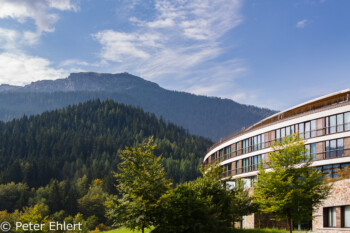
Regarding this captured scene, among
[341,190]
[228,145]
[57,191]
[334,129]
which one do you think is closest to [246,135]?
[228,145]

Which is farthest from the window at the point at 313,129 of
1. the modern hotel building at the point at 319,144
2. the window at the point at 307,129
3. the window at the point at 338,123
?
the window at the point at 338,123

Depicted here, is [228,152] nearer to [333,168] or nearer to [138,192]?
[333,168]

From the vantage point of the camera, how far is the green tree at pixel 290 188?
34062mm

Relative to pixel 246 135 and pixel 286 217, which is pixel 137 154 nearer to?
pixel 286 217

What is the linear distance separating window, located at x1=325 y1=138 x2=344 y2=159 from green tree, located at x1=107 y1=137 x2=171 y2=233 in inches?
968

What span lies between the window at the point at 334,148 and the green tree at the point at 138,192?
24.6 meters

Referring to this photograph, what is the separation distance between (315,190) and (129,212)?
16.5m

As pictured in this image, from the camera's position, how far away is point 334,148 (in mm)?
50469

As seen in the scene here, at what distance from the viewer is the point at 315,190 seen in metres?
34.9

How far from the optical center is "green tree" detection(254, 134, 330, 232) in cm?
3406

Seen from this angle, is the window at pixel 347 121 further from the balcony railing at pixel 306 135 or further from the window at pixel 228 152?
the window at pixel 228 152

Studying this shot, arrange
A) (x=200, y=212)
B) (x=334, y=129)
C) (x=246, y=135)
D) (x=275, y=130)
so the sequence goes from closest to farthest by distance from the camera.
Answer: (x=200, y=212), (x=334, y=129), (x=275, y=130), (x=246, y=135)

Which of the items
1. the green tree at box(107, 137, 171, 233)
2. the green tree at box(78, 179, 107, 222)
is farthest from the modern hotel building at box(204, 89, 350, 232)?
the green tree at box(78, 179, 107, 222)

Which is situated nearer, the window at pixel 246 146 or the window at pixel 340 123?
the window at pixel 340 123
